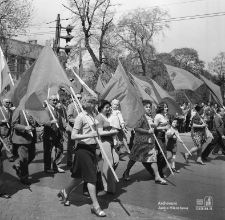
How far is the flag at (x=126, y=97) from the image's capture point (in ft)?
20.7

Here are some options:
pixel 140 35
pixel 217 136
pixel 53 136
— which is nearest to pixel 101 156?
pixel 53 136

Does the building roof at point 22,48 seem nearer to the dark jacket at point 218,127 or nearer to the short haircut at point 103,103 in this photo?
the dark jacket at point 218,127

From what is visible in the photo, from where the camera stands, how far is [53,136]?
24.3 ft

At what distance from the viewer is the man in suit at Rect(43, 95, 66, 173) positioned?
738cm

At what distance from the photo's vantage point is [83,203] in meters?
5.31

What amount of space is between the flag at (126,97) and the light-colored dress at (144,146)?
40 centimetres

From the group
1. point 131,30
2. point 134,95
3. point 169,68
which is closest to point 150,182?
point 134,95

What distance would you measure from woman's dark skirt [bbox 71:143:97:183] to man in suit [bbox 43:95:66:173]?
7.94ft

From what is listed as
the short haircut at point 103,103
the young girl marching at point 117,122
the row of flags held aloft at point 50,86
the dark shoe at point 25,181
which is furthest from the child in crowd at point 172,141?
the dark shoe at point 25,181

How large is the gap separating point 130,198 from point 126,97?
1.87 meters

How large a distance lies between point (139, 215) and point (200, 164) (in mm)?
4835

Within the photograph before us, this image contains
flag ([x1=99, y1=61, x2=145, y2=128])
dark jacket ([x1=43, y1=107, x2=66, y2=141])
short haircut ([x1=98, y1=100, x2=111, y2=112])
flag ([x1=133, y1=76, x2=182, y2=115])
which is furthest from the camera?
flag ([x1=133, y1=76, x2=182, y2=115])

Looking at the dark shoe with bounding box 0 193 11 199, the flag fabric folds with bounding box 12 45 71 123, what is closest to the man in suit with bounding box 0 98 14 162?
the flag fabric folds with bounding box 12 45 71 123

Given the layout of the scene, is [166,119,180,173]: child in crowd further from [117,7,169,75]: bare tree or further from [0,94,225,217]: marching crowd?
[117,7,169,75]: bare tree
